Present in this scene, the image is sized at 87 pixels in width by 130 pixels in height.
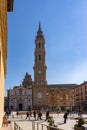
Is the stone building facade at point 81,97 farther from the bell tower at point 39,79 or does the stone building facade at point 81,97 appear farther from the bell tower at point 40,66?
the bell tower at point 40,66

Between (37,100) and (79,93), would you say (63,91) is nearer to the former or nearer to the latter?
(79,93)

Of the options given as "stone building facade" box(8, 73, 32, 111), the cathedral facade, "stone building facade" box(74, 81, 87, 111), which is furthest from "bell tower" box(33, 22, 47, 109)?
"stone building facade" box(8, 73, 32, 111)

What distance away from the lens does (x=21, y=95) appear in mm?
139125

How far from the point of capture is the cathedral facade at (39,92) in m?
121

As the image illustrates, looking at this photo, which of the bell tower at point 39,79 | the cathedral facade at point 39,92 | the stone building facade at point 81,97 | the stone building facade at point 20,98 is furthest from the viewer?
the stone building facade at point 20,98

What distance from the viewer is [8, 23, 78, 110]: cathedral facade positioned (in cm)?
12112

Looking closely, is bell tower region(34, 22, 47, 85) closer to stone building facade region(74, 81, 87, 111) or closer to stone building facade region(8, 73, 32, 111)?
stone building facade region(74, 81, 87, 111)

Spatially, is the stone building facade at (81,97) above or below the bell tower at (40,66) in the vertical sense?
below

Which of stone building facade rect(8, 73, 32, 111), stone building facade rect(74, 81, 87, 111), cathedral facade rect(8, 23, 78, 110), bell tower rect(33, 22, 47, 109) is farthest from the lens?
stone building facade rect(8, 73, 32, 111)

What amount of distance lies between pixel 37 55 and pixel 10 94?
27.7 meters

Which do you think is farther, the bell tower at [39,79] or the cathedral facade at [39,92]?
the cathedral facade at [39,92]

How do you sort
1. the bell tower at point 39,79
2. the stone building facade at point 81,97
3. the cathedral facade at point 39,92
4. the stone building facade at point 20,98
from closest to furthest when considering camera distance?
the stone building facade at point 81,97, the bell tower at point 39,79, the cathedral facade at point 39,92, the stone building facade at point 20,98

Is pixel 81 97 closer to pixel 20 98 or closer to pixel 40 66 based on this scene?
pixel 40 66

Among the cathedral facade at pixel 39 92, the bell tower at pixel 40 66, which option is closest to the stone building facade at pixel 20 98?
the cathedral facade at pixel 39 92
